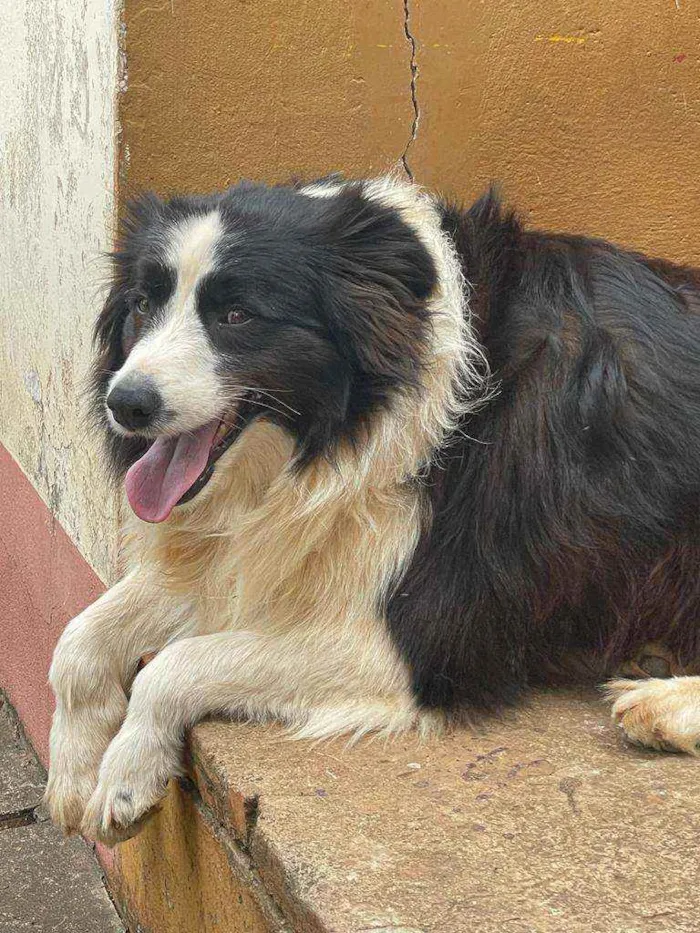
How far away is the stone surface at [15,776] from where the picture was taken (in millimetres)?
4453

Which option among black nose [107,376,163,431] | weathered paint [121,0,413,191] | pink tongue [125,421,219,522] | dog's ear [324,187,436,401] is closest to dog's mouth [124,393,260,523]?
pink tongue [125,421,219,522]

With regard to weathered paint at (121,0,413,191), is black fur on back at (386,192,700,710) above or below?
below

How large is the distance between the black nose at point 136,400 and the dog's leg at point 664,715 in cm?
118

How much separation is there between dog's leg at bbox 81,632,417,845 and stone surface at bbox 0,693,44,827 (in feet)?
5.99

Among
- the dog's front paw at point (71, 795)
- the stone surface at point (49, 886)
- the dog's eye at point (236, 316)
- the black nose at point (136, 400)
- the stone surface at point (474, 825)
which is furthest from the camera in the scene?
the stone surface at point (49, 886)

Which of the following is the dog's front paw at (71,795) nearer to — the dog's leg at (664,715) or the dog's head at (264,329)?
the dog's head at (264,329)

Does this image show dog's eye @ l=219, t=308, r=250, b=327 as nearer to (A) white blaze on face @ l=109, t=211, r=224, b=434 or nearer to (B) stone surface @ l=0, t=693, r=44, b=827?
(A) white blaze on face @ l=109, t=211, r=224, b=434

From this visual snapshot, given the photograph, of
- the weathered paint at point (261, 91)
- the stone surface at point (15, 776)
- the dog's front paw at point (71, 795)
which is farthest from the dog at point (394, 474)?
the stone surface at point (15, 776)

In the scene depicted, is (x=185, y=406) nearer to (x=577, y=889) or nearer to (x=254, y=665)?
(x=254, y=665)

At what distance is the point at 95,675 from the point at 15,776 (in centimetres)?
194

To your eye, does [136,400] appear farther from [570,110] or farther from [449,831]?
[570,110]

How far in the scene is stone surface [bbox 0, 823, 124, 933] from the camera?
3805mm

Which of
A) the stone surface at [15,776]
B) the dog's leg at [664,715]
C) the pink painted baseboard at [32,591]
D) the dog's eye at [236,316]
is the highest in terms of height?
the dog's eye at [236,316]

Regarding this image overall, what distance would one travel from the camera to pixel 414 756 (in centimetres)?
262
